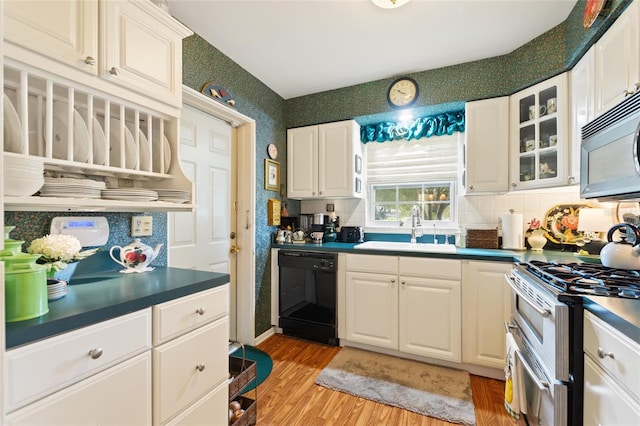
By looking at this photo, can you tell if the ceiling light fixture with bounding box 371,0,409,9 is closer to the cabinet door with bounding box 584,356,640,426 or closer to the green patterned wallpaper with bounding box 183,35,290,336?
the green patterned wallpaper with bounding box 183,35,290,336

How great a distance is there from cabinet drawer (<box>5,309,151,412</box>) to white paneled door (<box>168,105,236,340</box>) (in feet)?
3.23

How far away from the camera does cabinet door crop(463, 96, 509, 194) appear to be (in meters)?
2.29

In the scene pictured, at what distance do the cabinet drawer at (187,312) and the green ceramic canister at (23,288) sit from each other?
13.4 inches

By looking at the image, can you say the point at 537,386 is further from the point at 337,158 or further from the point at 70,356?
the point at 337,158

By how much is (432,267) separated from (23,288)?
226 centimetres

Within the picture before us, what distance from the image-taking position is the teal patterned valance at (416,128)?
265 centimetres

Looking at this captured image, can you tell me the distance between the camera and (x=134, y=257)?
4.82 feet

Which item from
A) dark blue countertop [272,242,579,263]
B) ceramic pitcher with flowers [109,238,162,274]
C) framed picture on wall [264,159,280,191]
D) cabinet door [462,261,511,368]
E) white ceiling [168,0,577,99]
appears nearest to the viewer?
ceramic pitcher with flowers [109,238,162,274]

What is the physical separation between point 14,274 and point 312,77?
98.7 inches

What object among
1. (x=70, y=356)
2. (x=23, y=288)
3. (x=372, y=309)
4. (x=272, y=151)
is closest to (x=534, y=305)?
(x=372, y=309)

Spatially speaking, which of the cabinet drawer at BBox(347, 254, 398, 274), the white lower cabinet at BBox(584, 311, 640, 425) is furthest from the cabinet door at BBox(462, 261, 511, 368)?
the white lower cabinet at BBox(584, 311, 640, 425)

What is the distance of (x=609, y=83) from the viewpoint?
1508mm

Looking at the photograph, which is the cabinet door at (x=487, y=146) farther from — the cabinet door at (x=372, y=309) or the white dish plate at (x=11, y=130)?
the white dish plate at (x=11, y=130)

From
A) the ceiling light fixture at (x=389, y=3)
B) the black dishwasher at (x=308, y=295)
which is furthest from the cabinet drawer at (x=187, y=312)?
the ceiling light fixture at (x=389, y=3)
